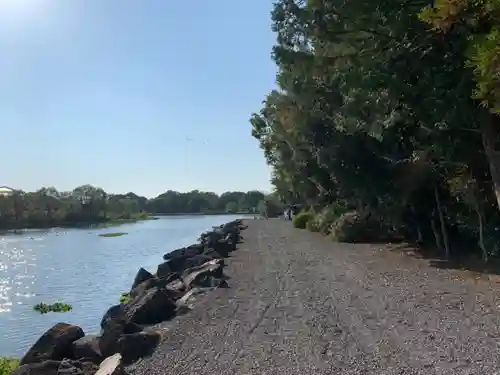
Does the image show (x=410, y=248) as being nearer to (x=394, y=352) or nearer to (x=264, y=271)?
(x=264, y=271)

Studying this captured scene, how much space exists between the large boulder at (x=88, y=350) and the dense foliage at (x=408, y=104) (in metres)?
6.46

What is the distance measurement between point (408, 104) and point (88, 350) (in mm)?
8108

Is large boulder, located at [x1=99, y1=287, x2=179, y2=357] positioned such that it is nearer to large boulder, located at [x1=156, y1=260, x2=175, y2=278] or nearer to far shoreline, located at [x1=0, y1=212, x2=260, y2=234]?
large boulder, located at [x1=156, y1=260, x2=175, y2=278]

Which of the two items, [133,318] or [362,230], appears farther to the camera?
[362,230]

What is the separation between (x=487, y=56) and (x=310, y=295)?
273 inches

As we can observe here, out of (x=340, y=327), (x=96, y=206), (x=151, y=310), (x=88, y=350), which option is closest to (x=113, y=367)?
(x=88, y=350)

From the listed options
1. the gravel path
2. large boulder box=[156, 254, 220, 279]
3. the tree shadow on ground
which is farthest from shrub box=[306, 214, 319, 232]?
the gravel path

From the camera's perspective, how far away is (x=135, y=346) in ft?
25.6

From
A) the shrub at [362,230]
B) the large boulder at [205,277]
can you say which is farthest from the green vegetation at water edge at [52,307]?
the shrub at [362,230]

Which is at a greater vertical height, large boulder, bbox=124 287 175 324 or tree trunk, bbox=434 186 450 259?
tree trunk, bbox=434 186 450 259

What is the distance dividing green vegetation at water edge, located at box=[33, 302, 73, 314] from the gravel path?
592 centimetres

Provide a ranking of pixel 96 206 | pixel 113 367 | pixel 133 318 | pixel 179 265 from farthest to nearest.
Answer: pixel 96 206 < pixel 179 265 < pixel 133 318 < pixel 113 367

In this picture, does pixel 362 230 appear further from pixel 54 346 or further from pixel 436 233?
pixel 54 346

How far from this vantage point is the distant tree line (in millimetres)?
89312
